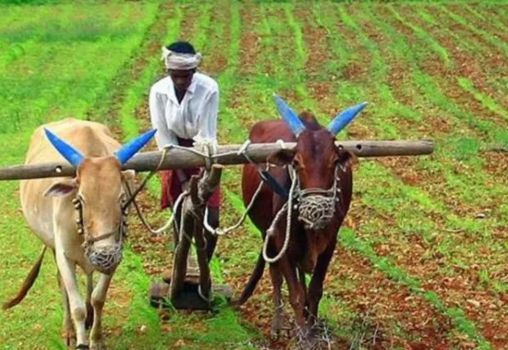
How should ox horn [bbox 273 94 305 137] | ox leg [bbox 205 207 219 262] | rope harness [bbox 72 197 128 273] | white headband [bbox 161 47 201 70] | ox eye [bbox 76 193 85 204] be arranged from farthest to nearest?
ox leg [bbox 205 207 219 262], white headband [bbox 161 47 201 70], ox horn [bbox 273 94 305 137], ox eye [bbox 76 193 85 204], rope harness [bbox 72 197 128 273]

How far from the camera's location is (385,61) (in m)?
19.6

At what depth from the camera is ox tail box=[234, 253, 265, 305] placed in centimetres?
788

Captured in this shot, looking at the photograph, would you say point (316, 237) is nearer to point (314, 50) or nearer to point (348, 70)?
point (348, 70)

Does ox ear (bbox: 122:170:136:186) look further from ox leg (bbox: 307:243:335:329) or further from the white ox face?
ox leg (bbox: 307:243:335:329)

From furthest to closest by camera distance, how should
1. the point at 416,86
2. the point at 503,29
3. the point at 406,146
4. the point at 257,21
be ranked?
the point at 257,21 < the point at 503,29 < the point at 416,86 < the point at 406,146

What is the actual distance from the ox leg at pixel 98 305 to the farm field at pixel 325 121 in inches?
16.4

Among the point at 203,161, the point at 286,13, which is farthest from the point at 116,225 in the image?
the point at 286,13

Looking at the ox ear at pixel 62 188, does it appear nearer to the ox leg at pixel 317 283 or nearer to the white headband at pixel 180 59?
the white headband at pixel 180 59

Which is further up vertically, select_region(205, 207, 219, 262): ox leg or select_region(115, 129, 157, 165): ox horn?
select_region(115, 129, 157, 165): ox horn

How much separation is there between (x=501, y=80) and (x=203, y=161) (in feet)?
38.6

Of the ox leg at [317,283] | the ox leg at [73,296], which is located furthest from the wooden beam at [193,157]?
the ox leg at [317,283]

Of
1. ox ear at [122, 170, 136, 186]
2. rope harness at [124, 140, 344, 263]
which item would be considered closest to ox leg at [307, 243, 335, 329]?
rope harness at [124, 140, 344, 263]

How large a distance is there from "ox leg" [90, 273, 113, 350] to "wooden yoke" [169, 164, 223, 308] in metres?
0.76

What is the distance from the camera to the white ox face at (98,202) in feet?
19.9
